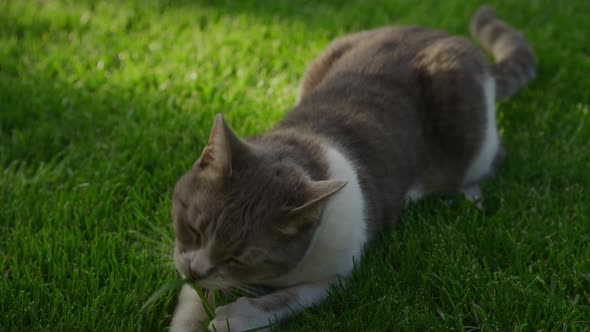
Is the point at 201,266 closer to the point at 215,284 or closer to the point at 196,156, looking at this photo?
the point at 215,284

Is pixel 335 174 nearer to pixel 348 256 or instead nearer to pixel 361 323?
pixel 348 256

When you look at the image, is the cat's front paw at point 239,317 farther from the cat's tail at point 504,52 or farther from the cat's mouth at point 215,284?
the cat's tail at point 504,52

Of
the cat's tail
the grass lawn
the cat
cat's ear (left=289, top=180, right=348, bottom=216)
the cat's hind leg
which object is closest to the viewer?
cat's ear (left=289, top=180, right=348, bottom=216)

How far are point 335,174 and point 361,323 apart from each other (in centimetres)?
63

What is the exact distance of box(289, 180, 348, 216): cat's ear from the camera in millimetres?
2110

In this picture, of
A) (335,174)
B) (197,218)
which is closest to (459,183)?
(335,174)

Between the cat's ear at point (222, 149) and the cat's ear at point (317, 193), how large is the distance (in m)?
0.29

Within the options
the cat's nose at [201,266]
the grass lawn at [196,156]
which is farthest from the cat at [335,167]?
the grass lawn at [196,156]

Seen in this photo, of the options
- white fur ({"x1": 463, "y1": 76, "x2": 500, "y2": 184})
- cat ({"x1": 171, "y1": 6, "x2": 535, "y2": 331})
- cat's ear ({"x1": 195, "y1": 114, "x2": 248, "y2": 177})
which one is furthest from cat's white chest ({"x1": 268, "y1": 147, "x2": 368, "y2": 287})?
white fur ({"x1": 463, "y1": 76, "x2": 500, "y2": 184})

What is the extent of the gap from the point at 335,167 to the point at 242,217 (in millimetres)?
580

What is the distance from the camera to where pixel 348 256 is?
2.55m

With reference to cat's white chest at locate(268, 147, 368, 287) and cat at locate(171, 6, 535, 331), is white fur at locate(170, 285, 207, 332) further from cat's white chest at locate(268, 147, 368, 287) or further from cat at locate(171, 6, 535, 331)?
cat's white chest at locate(268, 147, 368, 287)

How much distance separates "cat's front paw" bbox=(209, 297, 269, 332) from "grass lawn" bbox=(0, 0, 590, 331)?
156 mm

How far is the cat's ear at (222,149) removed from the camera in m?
2.21
